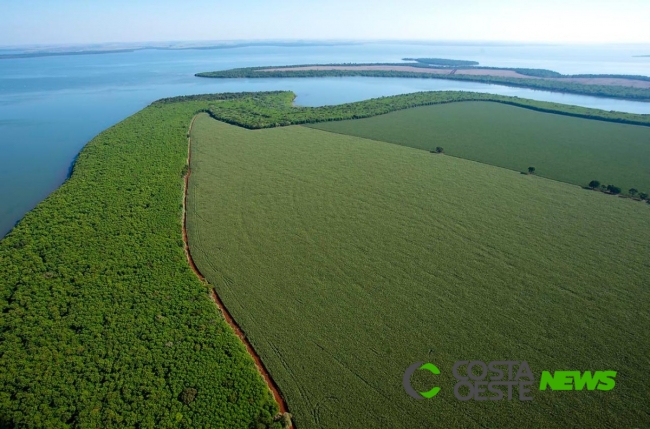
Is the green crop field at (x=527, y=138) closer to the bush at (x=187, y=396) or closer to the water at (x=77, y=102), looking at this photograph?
the water at (x=77, y=102)

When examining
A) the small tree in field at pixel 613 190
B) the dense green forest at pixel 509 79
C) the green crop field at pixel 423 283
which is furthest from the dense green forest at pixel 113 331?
A: the dense green forest at pixel 509 79

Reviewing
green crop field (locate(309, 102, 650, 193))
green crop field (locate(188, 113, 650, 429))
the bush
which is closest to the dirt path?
green crop field (locate(188, 113, 650, 429))

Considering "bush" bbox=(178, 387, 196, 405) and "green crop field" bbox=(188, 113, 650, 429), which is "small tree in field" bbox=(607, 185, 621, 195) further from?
"bush" bbox=(178, 387, 196, 405)

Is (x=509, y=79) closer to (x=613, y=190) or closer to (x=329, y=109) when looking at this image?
(x=329, y=109)

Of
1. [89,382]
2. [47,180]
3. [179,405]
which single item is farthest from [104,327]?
[47,180]

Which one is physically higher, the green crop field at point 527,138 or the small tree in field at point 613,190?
the green crop field at point 527,138
